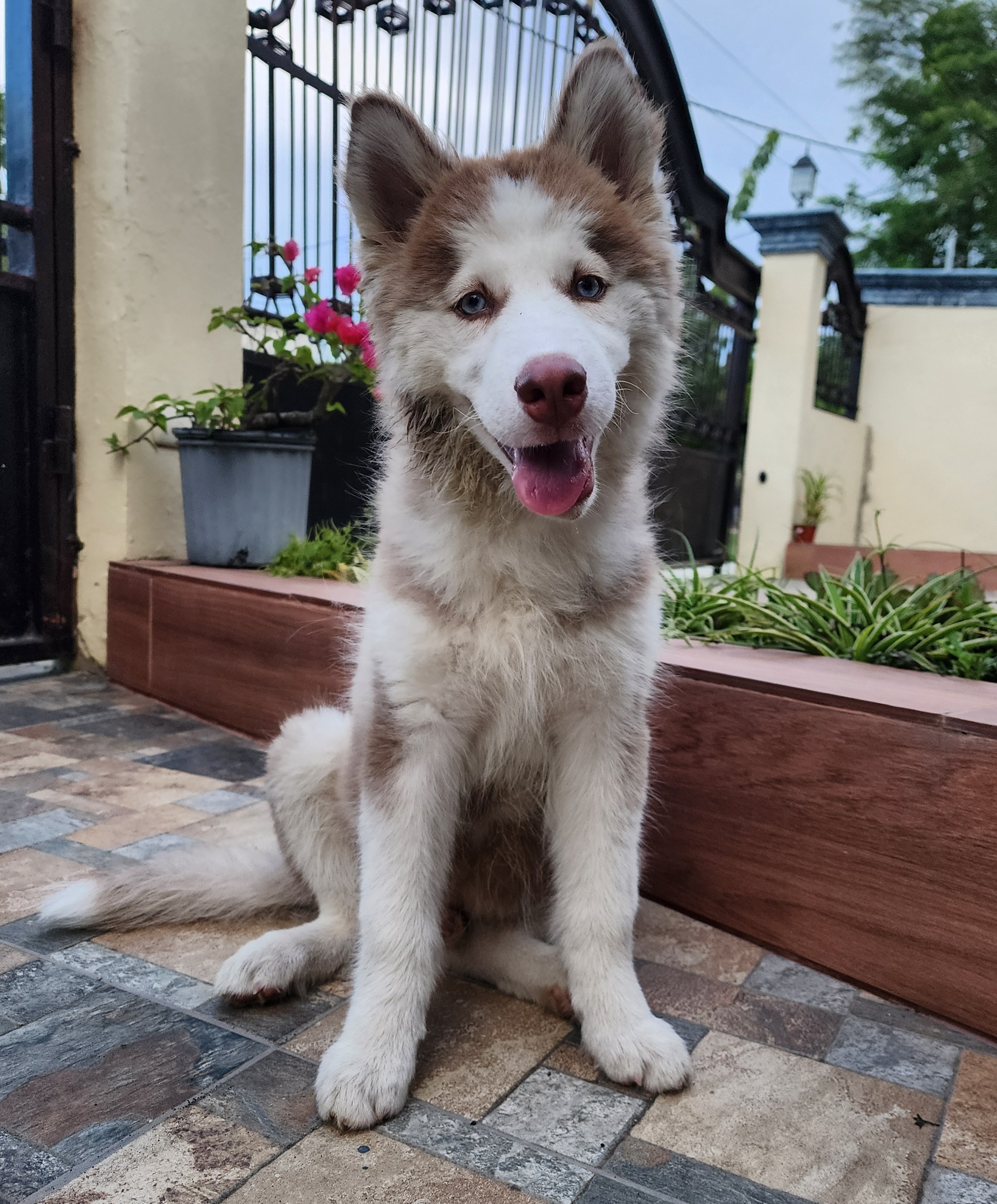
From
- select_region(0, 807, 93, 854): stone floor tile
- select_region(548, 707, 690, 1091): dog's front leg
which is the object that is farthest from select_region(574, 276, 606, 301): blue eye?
select_region(0, 807, 93, 854): stone floor tile

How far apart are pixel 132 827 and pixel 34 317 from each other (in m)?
2.37

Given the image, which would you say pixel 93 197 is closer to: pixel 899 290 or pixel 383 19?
pixel 383 19

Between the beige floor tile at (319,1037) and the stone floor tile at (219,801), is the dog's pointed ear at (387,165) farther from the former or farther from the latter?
the stone floor tile at (219,801)

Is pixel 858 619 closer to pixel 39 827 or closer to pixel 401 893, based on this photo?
pixel 401 893

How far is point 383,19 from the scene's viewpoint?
463 cm

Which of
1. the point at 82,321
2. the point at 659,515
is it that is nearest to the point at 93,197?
the point at 82,321

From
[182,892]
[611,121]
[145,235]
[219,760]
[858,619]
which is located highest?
[145,235]

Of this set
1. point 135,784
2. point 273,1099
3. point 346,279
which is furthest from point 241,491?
point 273,1099

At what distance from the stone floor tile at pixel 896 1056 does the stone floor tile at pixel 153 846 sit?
146 centimetres

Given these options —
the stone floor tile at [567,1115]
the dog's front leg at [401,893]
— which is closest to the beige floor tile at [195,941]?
the dog's front leg at [401,893]

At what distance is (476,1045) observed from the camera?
157cm

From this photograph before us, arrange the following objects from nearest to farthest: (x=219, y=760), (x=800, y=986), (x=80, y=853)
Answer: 1. (x=800, y=986)
2. (x=80, y=853)
3. (x=219, y=760)

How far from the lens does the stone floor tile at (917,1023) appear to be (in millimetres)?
1637

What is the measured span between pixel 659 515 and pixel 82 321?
4.40m
